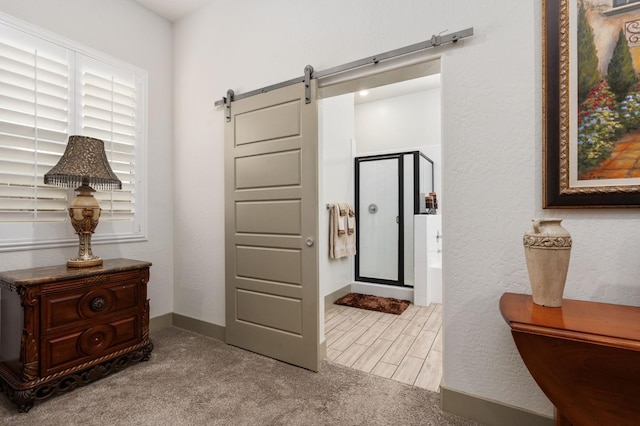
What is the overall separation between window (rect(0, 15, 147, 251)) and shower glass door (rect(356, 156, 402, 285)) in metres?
2.84

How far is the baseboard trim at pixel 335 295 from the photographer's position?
143 inches

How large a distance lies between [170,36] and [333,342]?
11.1 feet

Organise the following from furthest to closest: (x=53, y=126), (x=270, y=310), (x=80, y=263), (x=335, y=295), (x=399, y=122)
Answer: (x=399, y=122)
(x=335, y=295)
(x=270, y=310)
(x=53, y=126)
(x=80, y=263)

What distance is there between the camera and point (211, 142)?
2787 millimetres

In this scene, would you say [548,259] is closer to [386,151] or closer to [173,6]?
[386,151]

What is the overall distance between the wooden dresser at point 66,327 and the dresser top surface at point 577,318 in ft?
7.74

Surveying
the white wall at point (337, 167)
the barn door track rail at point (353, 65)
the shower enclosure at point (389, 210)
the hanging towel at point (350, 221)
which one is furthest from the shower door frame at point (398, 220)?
the barn door track rail at point (353, 65)

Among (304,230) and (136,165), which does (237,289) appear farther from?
(136,165)

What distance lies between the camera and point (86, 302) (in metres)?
1.97

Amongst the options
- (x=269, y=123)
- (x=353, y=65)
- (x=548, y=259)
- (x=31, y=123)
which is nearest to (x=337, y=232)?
(x=269, y=123)

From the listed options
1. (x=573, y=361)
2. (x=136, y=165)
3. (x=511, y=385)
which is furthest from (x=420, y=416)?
(x=136, y=165)

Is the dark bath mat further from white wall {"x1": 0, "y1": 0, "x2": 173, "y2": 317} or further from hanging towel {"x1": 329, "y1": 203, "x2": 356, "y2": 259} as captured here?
white wall {"x1": 0, "y1": 0, "x2": 173, "y2": 317}

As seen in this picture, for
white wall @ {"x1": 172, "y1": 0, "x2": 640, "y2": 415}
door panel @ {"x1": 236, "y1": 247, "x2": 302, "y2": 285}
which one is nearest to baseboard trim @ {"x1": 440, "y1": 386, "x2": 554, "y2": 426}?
white wall @ {"x1": 172, "y1": 0, "x2": 640, "y2": 415}

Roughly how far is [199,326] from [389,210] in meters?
2.76
